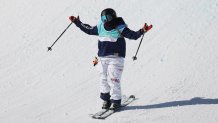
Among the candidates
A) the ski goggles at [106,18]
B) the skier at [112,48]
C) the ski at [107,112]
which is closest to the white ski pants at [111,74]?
the skier at [112,48]

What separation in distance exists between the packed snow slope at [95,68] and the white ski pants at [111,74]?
47 centimetres

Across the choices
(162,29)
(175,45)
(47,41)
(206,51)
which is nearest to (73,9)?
(47,41)

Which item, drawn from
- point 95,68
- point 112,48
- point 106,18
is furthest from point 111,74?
point 95,68

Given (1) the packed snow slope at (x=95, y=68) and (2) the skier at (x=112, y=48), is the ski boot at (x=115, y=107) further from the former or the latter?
(1) the packed snow slope at (x=95, y=68)

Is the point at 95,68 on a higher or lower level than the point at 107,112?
higher

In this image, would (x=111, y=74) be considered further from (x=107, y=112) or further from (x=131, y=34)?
(x=131, y=34)

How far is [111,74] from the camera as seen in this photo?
31.2 feet

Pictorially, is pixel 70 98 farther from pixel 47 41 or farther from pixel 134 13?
pixel 134 13

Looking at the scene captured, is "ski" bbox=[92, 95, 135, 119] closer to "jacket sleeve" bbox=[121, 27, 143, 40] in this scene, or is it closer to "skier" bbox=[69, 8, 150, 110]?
"skier" bbox=[69, 8, 150, 110]

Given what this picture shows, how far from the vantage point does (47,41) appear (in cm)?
1498

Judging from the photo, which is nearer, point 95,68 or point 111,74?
point 111,74

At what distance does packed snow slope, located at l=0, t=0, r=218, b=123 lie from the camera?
9752 millimetres

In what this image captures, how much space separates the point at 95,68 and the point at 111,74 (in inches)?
128

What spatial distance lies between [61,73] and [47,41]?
7.94 feet
